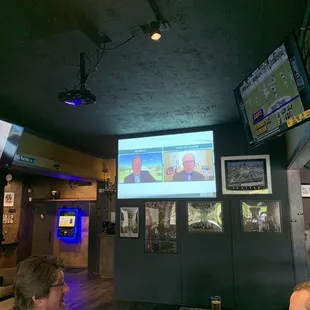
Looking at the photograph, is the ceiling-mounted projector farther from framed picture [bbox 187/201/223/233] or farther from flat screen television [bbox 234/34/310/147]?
framed picture [bbox 187/201/223/233]

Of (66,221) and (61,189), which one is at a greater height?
(61,189)

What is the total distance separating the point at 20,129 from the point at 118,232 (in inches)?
96.7

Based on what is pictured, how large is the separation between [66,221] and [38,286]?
7.35 meters

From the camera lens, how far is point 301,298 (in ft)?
4.60

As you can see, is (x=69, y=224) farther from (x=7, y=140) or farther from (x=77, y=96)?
(x=77, y=96)

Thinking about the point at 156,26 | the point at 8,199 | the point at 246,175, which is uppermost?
the point at 156,26

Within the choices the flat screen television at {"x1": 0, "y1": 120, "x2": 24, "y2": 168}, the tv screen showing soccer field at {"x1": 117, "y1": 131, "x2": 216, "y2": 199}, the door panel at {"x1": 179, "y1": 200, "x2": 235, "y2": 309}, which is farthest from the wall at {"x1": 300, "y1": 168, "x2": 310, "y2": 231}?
the flat screen television at {"x1": 0, "y1": 120, "x2": 24, "y2": 168}

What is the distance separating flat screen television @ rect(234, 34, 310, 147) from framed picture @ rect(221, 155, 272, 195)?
2.14 m

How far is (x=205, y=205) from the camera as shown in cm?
499

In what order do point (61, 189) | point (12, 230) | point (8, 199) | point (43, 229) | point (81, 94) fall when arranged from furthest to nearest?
point (61, 189)
point (43, 229)
point (8, 199)
point (12, 230)
point (81, 94)

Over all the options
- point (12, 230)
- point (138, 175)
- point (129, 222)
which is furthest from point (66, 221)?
point (138, 175)

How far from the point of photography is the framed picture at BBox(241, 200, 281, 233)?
4617 millimetres

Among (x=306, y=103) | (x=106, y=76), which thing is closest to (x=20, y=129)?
(x=106, y=76)

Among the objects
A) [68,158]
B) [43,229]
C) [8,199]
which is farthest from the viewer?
[43,229]
